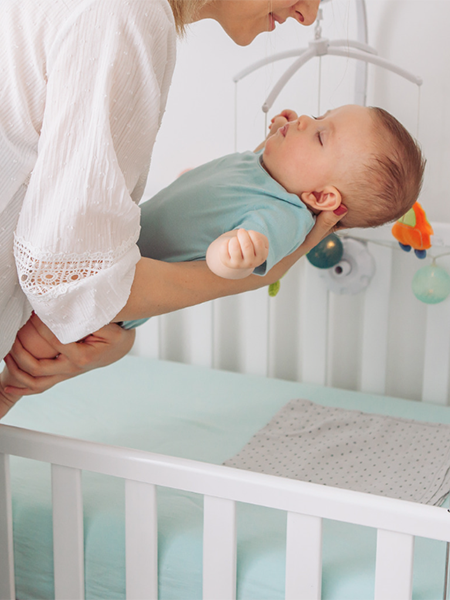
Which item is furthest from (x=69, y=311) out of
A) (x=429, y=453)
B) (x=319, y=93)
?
(x=319, y=93)

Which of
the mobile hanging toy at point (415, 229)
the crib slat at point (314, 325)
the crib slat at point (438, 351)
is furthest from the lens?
the crib slat at point (314, 325)

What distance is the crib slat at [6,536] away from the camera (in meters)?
0.97

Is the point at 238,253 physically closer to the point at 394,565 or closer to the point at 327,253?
the point at 394,565

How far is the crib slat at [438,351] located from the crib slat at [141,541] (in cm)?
90

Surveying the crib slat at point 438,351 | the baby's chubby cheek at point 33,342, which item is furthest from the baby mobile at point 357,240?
the baby's chubby cheek at point 33,342

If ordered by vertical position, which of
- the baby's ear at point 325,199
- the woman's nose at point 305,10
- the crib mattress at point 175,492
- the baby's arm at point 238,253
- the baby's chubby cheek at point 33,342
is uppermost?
the woman's nose at point 305,10

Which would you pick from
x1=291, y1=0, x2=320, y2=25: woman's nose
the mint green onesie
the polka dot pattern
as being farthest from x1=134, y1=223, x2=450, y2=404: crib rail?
x1=291, y1=0, x2=320, y2=25: woman's nose

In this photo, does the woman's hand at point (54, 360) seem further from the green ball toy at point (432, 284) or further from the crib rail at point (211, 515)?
the green ball toy at point (432, 284)

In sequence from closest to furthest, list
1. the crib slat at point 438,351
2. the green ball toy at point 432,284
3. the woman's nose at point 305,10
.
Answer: the woman's nose at point 305,10 → the green ball toy at point 432,284 → the crib slat at point 438,351

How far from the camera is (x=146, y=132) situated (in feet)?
2.26

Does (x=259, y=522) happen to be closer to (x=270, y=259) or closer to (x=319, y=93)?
(x=270, y=259)

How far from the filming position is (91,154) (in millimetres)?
633

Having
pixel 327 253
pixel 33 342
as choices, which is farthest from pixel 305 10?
pixel 327 253

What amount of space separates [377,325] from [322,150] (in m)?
0.71
